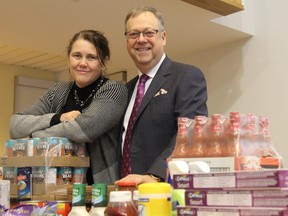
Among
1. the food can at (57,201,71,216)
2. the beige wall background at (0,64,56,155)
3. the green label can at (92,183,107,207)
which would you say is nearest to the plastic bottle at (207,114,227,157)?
the green label can at (92,183,107,207)

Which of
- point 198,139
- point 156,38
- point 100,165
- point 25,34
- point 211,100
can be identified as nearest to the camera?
point 198,139

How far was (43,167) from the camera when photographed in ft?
4.70

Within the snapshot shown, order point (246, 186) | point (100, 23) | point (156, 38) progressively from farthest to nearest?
point (100, 23) < point (156, 38) < point (246, 186)

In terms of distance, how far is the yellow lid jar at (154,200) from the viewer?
0.89 m

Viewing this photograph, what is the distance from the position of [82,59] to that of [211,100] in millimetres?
2261

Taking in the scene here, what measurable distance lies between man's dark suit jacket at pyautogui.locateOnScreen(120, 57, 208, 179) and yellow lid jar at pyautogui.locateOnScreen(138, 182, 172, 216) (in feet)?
2.24

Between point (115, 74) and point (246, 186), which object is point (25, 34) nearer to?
point (115, 74)

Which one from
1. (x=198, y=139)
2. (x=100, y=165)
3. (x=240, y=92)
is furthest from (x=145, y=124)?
(x=240, y=92)

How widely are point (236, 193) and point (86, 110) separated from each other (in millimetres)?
891

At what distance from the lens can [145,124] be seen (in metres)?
1.69

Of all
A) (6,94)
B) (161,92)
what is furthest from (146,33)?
(6,94)

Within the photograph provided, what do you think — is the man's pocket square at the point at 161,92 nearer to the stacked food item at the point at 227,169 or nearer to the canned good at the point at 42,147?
the canned good at the point at 42,147

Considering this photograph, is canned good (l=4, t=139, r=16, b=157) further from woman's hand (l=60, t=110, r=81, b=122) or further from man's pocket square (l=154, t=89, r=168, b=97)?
man's pocket square (l=154, t=89, r=168, b=97)

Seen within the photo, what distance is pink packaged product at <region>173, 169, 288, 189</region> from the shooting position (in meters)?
0.75
